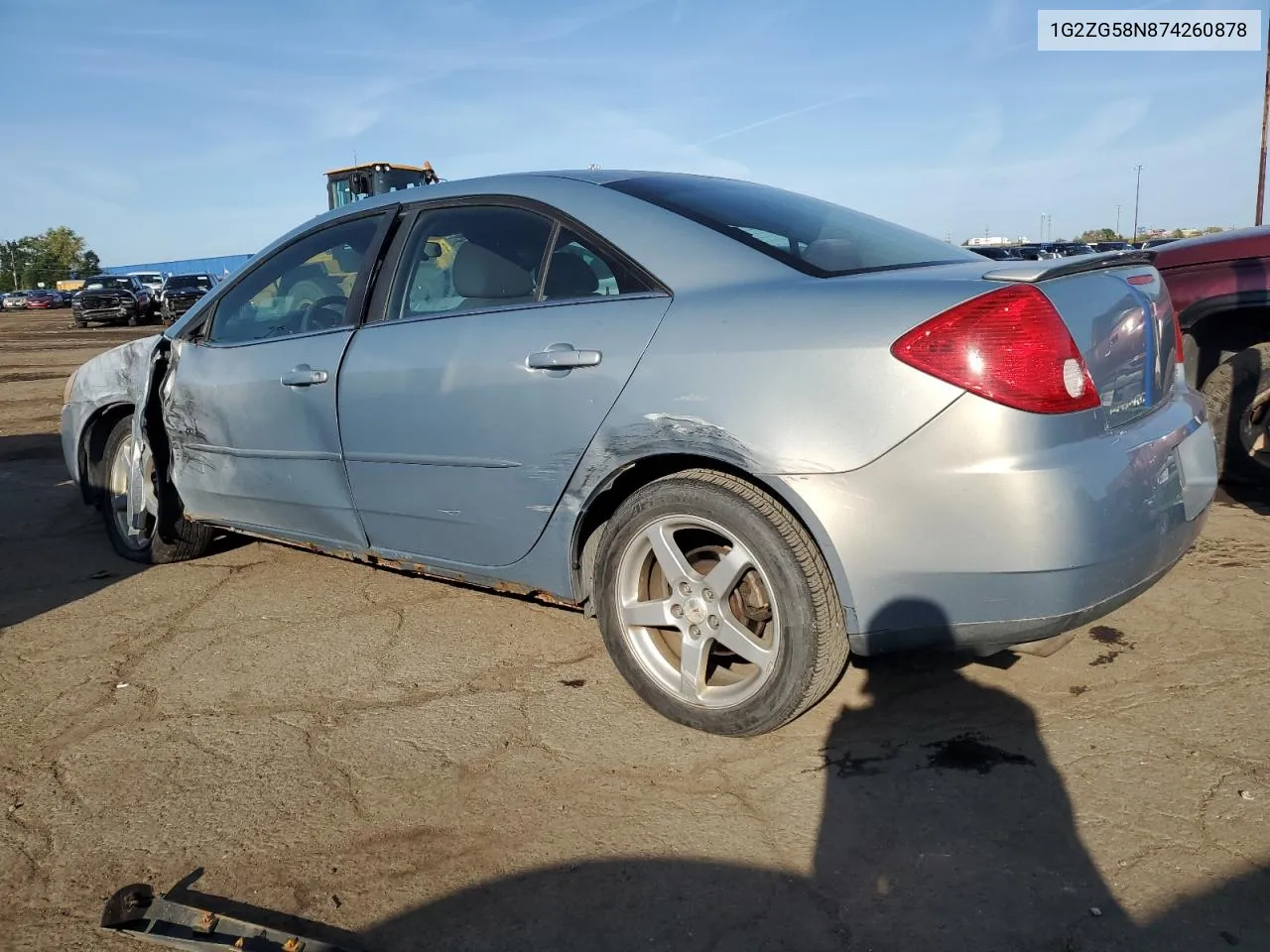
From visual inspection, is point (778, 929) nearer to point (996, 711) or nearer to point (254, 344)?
point (996, 711)

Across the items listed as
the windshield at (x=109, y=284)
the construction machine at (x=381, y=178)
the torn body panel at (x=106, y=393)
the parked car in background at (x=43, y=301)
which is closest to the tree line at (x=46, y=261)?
the parked car in background at (x=43, y=301)

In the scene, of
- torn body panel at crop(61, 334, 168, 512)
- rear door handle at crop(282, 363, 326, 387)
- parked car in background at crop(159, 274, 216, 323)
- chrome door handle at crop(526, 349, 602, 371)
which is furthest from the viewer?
parked car in background at crop(159, 274, 216, 323)

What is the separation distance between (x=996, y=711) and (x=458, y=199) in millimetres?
2345

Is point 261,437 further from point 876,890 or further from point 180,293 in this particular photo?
point 180,293

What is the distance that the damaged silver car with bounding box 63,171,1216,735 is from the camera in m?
2.27

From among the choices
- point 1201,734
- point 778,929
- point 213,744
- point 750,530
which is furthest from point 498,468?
point 1201,734

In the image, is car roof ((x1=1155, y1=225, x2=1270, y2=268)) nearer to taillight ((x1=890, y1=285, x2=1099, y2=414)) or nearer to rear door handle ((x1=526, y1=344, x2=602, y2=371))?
taillight ((x1=890, y1=285, x2=1099, y2=414))

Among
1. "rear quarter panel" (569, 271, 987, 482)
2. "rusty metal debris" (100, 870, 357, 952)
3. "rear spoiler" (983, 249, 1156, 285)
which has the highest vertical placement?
"rear spoiler" (983, 249, 1156, 285)

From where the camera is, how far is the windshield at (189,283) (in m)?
30.0

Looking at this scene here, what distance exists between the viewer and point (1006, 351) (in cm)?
224

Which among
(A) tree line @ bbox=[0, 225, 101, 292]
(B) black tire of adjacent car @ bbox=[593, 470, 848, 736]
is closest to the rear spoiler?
(B) black tire of adjacent car @ bbox=[593, 470, 848, 736]

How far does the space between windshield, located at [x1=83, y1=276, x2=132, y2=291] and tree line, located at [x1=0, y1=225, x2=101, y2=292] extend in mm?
69613

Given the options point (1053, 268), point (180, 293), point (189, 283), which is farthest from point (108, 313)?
point (1053, 268)

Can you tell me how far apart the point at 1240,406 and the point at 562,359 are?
3614 millimetres
